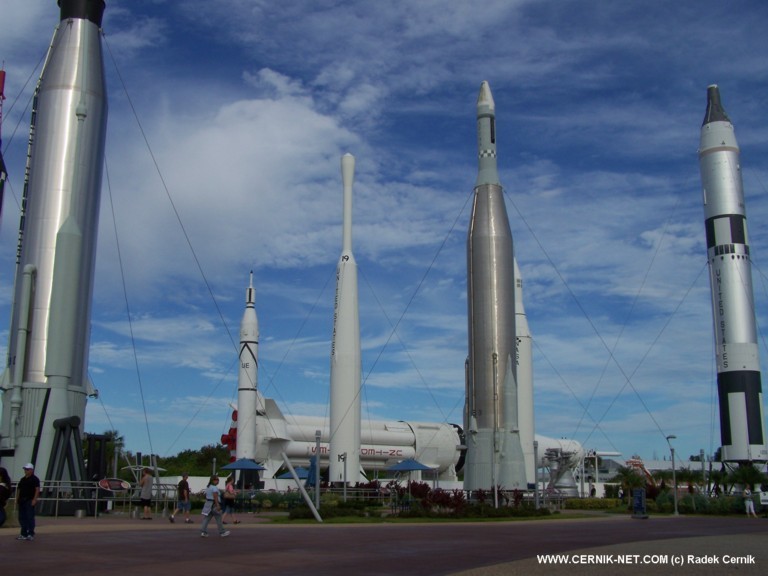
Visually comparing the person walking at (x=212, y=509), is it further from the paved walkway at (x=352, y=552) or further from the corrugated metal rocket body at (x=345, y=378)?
the corrugated metal rocket body at (x=345, y=378)

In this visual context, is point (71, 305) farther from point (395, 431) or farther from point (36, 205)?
point (395, 431)

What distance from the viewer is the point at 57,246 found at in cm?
2897

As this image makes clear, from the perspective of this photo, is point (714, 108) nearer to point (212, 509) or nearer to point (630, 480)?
point (630, 480)

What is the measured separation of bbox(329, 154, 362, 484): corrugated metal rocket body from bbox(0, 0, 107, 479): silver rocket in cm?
1612

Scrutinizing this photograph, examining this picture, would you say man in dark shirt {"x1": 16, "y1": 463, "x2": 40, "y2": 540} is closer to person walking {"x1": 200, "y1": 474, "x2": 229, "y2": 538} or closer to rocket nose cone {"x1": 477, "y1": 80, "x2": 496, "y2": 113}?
person walking {"x1": 200, "y1": 474, "x2": 229, "y2": 538}

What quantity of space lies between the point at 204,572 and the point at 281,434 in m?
49.1

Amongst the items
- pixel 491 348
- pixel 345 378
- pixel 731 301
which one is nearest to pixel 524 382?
pixel 491 348

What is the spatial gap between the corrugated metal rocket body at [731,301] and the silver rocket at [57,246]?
35.3 meters

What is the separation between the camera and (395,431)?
67.8 metres

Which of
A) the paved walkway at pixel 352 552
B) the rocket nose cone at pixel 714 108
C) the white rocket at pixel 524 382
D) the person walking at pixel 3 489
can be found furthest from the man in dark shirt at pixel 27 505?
the rocket nose cone at pixel 714 108

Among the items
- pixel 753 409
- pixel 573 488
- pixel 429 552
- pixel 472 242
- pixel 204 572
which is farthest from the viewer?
pixel 573 488

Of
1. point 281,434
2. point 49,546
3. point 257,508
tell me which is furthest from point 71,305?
point 281,434

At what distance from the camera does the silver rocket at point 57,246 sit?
2858 centimetres

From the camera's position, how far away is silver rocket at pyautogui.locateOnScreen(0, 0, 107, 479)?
28.6 metres
